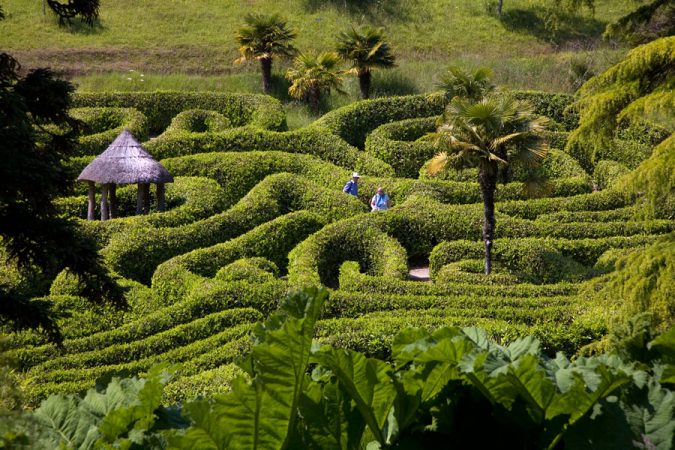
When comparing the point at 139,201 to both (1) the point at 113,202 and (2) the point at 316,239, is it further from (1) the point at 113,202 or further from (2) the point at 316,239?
(2) the point at 316,239

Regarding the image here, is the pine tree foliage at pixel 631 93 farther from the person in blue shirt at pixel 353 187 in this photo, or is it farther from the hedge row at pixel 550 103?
the hedge row at pixel 550 103

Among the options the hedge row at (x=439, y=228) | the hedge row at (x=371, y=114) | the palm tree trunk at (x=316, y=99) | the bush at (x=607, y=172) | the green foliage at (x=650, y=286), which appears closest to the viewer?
the green foliage at (x=650, y=286)

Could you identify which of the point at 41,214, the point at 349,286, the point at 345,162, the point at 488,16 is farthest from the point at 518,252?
the point at 488,16

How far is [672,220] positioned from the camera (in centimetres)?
1867

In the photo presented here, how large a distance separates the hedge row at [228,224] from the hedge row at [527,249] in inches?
96.2

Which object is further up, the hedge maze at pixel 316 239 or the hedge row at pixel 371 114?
the hedge row at pixel 371 114

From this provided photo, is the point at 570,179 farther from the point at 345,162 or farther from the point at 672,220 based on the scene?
the point at 345,162

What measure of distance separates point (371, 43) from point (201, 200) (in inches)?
381

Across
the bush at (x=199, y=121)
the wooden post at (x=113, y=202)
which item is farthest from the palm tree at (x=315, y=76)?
the wooden post at (x=113, y=202)

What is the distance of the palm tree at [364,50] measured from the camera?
2633cm

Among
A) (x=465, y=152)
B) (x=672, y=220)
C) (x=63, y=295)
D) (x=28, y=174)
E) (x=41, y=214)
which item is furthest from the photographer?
(x=672, y=220)

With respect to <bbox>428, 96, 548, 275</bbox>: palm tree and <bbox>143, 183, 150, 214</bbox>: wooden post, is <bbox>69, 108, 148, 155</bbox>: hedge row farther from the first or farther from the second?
<bbox>428, 96, 548, 275</bbox>: palm tree

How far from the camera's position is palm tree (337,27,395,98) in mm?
26328

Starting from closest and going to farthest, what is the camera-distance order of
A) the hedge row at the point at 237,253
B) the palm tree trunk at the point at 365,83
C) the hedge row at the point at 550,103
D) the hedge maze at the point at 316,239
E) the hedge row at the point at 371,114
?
1. the hedge maze at the point at 316,239
2. the hedge row at the point at 237,253
3. the hedge row at the point at 371,114
4. the hedge row at the point at 550,103
5. the palm tree trunk at the point at 365,83
